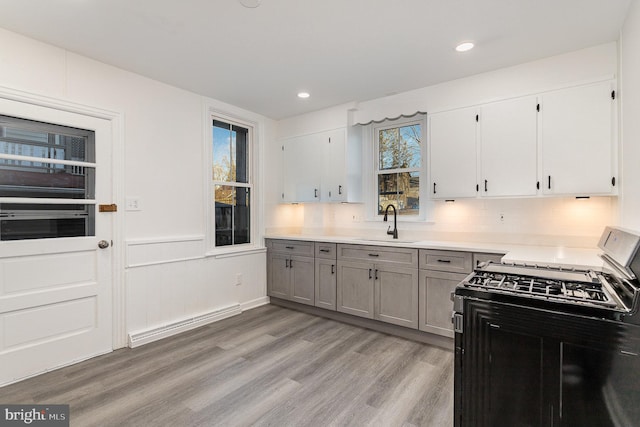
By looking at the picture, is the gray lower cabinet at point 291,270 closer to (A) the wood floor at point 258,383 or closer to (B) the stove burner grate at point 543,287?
(A) the wood floor at point 258,383

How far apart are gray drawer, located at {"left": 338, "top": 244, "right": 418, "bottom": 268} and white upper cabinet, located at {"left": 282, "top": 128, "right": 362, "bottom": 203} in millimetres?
703

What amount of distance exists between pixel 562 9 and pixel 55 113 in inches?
147

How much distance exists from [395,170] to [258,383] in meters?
2.73

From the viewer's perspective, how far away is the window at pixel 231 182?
12.5 feet

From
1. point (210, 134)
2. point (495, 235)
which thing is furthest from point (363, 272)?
point (210, 134)

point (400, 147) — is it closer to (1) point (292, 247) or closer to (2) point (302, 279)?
(1) point (292, 247)

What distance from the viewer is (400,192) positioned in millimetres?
3867

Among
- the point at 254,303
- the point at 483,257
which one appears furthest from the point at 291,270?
the point at 483,257

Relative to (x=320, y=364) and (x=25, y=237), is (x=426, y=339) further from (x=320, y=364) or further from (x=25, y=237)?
(x=25, y=237)

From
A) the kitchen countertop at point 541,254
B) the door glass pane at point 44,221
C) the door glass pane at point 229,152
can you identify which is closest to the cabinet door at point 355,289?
the kitchen countertop at point 541,254

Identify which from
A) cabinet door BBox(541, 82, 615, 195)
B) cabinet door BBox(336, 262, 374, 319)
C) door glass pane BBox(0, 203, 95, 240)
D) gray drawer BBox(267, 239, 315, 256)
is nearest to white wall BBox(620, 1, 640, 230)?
cabinet door BBox(541, 82, 615, 195)

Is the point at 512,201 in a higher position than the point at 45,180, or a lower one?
lower

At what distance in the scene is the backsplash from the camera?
273 centimetres

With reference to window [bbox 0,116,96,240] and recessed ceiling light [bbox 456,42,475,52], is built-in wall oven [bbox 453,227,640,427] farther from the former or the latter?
window [bbox 0,116,96,240]
